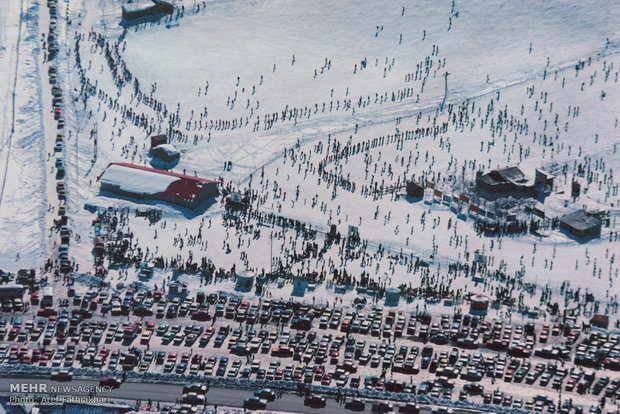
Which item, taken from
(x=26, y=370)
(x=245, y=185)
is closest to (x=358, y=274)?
(x=245, y=185)

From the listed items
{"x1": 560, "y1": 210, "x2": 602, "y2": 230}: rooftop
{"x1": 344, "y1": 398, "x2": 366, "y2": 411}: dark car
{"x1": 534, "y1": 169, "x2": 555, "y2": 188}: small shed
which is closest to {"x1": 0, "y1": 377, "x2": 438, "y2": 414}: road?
{"x1": 344, "y1": 398, "x2": 366, "y2": 411}: dark car

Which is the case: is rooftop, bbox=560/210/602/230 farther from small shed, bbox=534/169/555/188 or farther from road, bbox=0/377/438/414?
road, bbox=0/377/438/414

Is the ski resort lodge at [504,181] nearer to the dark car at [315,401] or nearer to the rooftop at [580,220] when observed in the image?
the rooftop at [580,220]

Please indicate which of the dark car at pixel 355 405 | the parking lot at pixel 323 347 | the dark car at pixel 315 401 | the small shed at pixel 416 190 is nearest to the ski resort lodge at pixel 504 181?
the small shed at pixel 416 190

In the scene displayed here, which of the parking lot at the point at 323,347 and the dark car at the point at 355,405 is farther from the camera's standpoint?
the parking lot at the point at 323,347

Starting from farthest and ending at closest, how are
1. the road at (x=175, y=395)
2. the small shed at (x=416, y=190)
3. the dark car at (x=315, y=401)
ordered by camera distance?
the small shed at (x=416, y=190)
the dark car at (x=315, y=401)
the road at (x=175, y=395)

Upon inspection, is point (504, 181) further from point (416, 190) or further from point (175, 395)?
point (175, 395)
